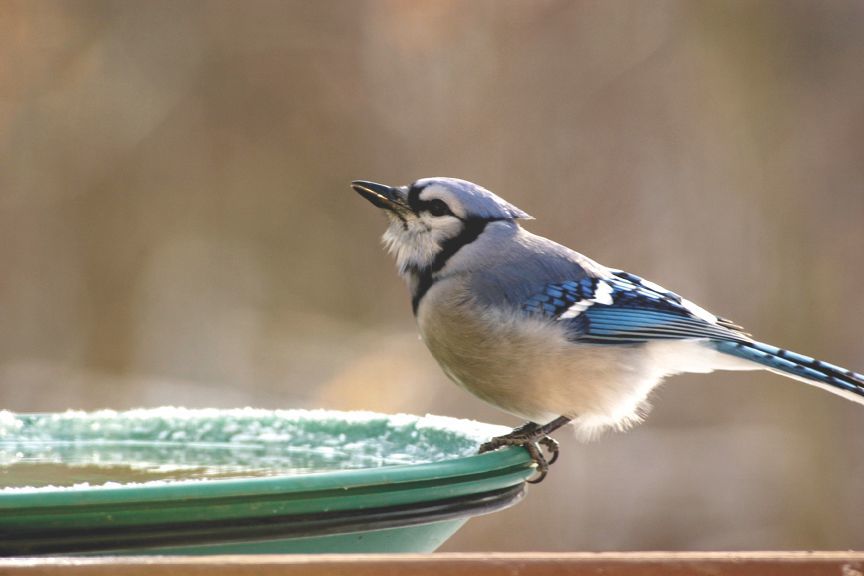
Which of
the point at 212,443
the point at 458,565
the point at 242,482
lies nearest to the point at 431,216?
the point at 212,443

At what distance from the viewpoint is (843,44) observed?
200 inches

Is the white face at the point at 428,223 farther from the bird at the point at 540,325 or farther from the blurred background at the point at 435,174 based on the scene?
the blurred background at the point at 435,174

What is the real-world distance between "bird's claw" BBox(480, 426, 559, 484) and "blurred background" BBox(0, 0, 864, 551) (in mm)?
2838

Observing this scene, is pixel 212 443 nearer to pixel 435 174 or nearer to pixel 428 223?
pixel 428 223

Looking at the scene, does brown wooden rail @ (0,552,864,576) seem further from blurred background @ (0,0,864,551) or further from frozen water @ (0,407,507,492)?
blurred background @ (0,0,864,551)

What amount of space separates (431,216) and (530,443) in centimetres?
59

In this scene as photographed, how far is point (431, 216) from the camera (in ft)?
7.38

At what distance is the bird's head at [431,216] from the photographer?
2236 mm

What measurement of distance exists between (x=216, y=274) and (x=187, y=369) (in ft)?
1.69

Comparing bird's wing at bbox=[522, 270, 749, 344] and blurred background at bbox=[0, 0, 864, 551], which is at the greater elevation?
blurred background at bbox=[0, 0, 864, 551]

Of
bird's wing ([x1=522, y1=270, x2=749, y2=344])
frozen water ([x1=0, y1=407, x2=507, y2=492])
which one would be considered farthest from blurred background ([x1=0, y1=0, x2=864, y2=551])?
frozen water ([x1=0, y1=407, x2=507, y2=492])

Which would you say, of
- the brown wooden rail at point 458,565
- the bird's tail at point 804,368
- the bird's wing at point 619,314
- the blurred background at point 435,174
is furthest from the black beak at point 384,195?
the blurred background at point 435,174

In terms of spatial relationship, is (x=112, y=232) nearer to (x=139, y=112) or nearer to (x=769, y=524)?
(x=139, y=112)

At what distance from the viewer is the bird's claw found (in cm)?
164
